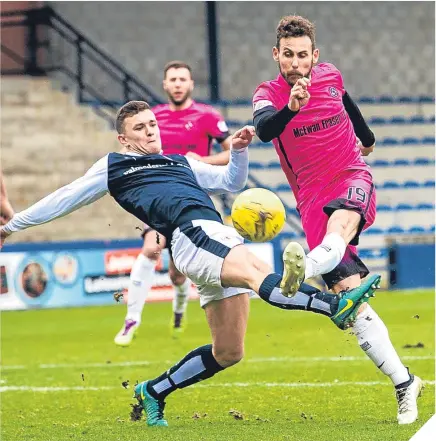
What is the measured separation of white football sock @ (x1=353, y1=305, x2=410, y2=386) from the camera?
23.1 feet

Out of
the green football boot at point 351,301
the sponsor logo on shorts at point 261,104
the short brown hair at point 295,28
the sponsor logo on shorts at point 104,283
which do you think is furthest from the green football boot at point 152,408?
the sponsor logo on shorts at point 104,283

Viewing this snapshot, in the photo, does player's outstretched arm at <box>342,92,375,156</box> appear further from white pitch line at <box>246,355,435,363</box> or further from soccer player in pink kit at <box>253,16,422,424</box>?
white pitch line at <box>246,355,435,363</box>

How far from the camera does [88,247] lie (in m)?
17.5

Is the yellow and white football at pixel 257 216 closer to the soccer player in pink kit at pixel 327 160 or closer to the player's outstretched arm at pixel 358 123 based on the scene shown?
the soccer player in pink kit at pixel 327 160

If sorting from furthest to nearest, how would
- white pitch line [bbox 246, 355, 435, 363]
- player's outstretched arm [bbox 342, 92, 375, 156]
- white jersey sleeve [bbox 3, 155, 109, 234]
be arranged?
white pitch line [bbox 246, 355, 435, 363] < player's outstretched arm [bbox 342, 92, 375, 156] < white jersey sleeve [bbox 3, 155, 109, 234]

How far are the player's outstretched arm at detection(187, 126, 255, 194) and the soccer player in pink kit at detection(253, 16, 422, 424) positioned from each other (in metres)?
0.15

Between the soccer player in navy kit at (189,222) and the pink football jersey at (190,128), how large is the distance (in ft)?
16.0

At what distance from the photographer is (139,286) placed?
1184 centimetres

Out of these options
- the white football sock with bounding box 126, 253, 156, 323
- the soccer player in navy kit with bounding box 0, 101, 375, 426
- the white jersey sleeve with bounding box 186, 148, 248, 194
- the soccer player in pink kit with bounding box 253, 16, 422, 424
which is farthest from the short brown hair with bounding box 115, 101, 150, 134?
the white football sock with bounding box 126, 253, 156, 323

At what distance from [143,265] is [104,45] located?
45.0 ft

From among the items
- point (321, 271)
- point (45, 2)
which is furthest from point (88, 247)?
point (321, 271)

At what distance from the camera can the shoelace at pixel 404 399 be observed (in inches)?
273

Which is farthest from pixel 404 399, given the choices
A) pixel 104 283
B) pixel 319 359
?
pixel 104 283

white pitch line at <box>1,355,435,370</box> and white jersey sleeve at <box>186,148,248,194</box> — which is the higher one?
white jersey sleeve at <box>186,148,248,194</box>
